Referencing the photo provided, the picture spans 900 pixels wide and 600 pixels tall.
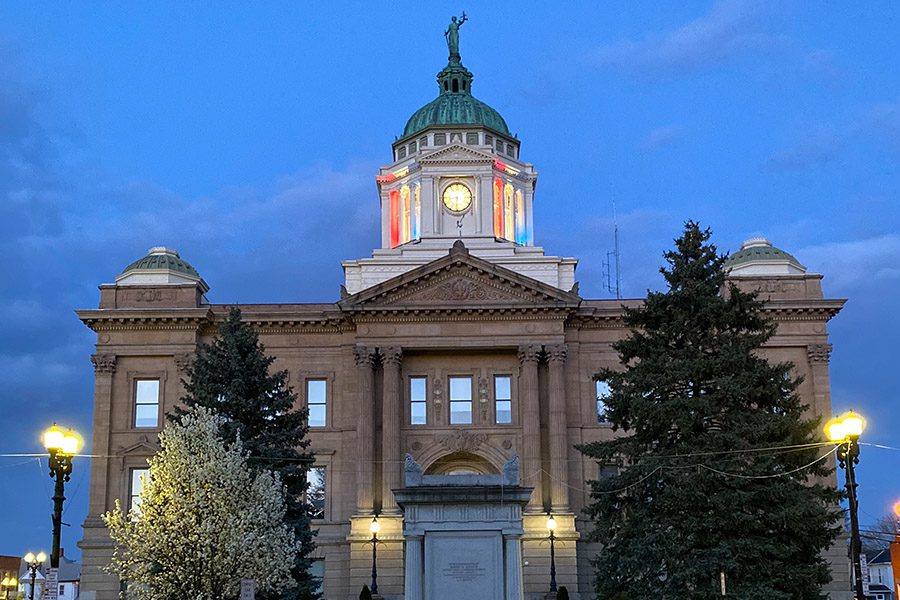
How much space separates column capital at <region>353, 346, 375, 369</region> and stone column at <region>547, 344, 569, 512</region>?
318 inches

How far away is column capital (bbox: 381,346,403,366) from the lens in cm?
5428

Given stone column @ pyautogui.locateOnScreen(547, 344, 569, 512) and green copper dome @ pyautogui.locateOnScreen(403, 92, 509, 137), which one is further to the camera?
green copper dome @ pyautogui.locateOnScreen(403, 92, 509, 137)

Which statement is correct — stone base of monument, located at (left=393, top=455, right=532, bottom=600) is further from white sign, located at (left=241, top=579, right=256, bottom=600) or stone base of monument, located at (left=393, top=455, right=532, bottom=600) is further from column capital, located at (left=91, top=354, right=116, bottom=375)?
column capital, located at (left=91, top=354, right=116, bottom=375)

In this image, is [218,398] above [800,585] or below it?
above

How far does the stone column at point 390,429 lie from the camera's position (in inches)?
2073

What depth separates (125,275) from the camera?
190 ft

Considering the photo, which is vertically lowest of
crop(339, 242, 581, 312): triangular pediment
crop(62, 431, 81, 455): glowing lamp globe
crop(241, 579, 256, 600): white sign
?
crop(241, 579, 256, 600): white sign

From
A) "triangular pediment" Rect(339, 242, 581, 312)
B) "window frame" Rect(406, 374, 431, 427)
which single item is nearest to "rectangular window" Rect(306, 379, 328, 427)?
"window frame" Rect(406, 374, 431, 427)

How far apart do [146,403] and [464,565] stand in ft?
101

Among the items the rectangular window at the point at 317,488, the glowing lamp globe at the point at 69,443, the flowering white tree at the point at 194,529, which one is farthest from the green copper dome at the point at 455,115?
the glowing lamp globe at the point at 69,443

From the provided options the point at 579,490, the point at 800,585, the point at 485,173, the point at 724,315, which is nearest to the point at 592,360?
the point at 579,490

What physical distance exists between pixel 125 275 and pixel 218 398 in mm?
19598

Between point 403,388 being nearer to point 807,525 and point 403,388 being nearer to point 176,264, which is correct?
point 176,264

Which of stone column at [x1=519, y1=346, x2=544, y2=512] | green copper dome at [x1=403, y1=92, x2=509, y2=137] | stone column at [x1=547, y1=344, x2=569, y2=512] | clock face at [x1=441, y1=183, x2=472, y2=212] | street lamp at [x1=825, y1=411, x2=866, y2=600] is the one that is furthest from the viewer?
green copper dome at [x1=403, y1=92, x2=509, y2=137]
